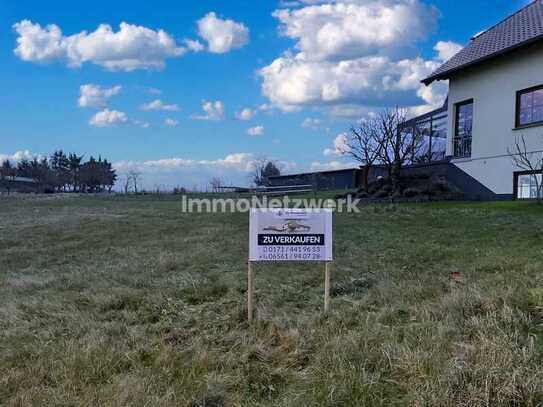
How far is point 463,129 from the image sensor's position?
18.0 m

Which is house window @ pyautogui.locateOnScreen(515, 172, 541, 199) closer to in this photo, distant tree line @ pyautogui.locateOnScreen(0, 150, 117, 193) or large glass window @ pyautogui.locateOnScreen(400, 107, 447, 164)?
large glass window @ pyautogui.locateOnScreen(400, 107, 447, 164)

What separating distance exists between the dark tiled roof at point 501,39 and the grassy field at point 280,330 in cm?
979

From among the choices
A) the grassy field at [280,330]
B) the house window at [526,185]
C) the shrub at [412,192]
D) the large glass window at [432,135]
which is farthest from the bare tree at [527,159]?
the large glass window at [432,135]

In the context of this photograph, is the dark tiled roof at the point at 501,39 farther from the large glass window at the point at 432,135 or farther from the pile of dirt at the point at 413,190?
the large glass window at the point at 432,135

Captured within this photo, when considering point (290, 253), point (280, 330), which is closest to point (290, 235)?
point (290, 253)

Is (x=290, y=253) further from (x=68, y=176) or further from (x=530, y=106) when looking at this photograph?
(x=68, y=176)

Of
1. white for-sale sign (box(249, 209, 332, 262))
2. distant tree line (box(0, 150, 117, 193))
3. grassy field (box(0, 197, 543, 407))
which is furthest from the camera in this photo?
distant tree line (box(0, 150, 117, 193))

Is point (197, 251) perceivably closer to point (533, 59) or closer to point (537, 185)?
point (537, 185)

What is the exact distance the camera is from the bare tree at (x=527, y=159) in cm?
1395

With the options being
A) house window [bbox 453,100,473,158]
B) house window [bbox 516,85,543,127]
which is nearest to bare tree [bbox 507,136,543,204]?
house window [bbox 516,85,543,127]

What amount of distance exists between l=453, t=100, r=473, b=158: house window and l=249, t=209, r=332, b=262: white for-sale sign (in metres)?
14.4

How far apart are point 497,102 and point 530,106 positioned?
1.24m

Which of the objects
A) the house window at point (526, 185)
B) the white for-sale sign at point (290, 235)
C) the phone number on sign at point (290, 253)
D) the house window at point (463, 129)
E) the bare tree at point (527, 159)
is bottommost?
the phone number on sign at point (290, 253)

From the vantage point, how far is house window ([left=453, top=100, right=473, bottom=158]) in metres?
17.6
